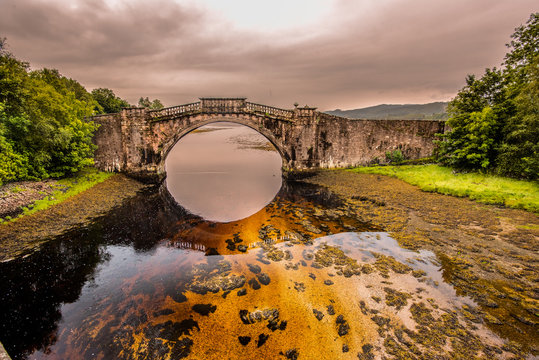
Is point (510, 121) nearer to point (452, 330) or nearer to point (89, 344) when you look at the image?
point (452, 330)

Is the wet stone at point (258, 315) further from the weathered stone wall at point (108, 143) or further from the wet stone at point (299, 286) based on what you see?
the weathered stone wall at point (108, 143)

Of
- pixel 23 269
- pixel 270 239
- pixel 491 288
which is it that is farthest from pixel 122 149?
pixel 491 288

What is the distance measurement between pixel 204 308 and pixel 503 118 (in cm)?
2539

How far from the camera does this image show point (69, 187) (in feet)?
55.7

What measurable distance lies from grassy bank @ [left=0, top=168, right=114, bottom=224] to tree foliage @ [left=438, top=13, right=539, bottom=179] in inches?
1265

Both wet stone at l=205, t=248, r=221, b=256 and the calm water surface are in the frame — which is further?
wet stone at l=205, t=248, r=221, b=256

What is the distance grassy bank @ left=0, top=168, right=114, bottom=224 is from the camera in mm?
13094

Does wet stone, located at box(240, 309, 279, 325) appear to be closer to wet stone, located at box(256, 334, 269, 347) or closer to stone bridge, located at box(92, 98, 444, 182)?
wet stone, located at box(256, 334, 269, 347)

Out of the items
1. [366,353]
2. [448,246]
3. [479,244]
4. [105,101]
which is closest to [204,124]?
[448,246]

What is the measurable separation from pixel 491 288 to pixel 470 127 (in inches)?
653

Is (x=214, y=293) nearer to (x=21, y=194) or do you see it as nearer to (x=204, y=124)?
(x=21, y=194)

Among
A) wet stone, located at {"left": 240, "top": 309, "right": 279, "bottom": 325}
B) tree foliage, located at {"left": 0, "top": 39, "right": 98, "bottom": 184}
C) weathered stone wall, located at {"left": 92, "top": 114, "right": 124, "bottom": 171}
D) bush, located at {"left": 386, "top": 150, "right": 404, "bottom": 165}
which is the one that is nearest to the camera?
wet stone, located at {"left": 240, "top": 309, "right": 279, "bottom": 325}

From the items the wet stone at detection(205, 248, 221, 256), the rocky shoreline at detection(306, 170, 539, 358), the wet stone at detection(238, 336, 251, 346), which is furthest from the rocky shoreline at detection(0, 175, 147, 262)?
the rocky shoreline at detection(306, 170, 539, 358)

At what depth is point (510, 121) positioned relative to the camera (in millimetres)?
16266
